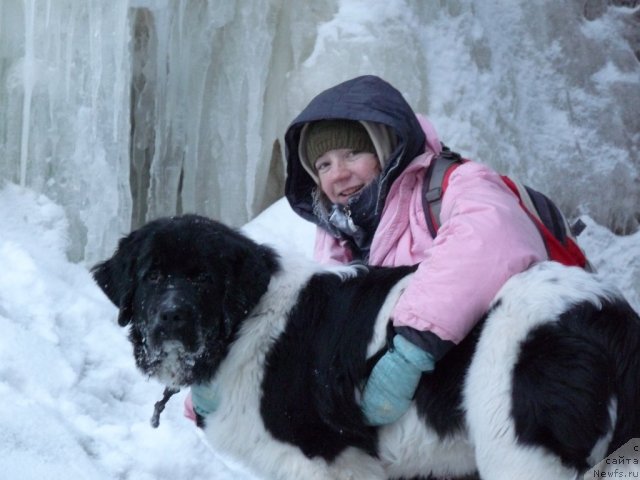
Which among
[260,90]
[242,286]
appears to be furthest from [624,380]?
[260,90]

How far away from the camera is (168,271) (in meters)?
3.99

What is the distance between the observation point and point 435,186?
4211 millimetres

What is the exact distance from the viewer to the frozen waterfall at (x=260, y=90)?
788 cm

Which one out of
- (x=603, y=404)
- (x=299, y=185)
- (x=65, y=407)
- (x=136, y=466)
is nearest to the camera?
(x=603, y=404)

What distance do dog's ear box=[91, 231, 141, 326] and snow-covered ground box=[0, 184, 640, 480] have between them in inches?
47.7

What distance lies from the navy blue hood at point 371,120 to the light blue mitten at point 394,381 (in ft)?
2.73

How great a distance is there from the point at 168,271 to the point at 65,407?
223cm

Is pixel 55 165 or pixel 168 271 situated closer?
pixel 168 271

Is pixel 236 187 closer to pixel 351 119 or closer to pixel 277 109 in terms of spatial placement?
pixel 277 109

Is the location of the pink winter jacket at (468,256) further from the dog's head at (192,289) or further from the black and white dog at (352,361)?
the dog's head at (192,289)

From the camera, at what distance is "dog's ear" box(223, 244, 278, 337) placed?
13.1 feet

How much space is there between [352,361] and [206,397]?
61cm

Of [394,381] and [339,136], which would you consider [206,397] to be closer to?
[394,381]

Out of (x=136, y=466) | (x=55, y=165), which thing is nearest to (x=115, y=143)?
(x=55, y=165)
